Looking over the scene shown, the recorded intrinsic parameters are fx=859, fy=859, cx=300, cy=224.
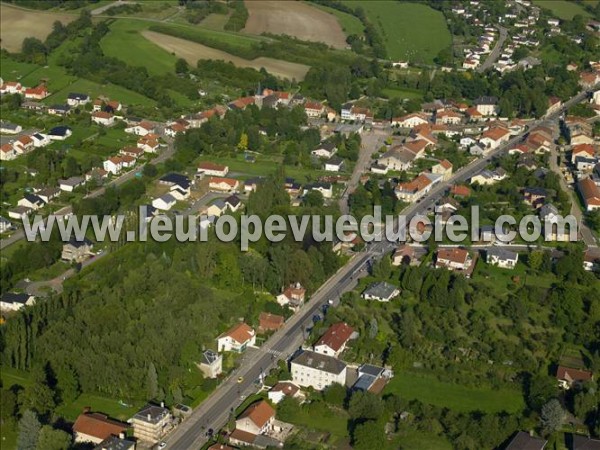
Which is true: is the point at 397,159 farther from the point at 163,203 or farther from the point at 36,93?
the point at 36,93

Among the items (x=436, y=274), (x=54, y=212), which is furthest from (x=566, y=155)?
(x=54, y=212)

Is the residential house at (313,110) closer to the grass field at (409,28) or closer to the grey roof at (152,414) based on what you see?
the grass field at (409,28)

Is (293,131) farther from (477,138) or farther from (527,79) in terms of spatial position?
(527,79)

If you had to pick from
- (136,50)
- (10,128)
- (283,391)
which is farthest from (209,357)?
(136,50)

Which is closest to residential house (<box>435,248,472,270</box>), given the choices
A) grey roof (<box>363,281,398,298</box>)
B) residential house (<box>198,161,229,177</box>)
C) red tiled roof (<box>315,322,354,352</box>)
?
grey roof (<box>363,281,398,298</box>)

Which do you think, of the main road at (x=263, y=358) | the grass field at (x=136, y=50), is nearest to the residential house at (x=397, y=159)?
the main road at (x=263, y=358)

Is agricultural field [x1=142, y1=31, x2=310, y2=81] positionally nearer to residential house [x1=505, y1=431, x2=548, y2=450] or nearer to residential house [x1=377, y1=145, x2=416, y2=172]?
residential house [x1=377, y1=145, x2=416, y2=172]
